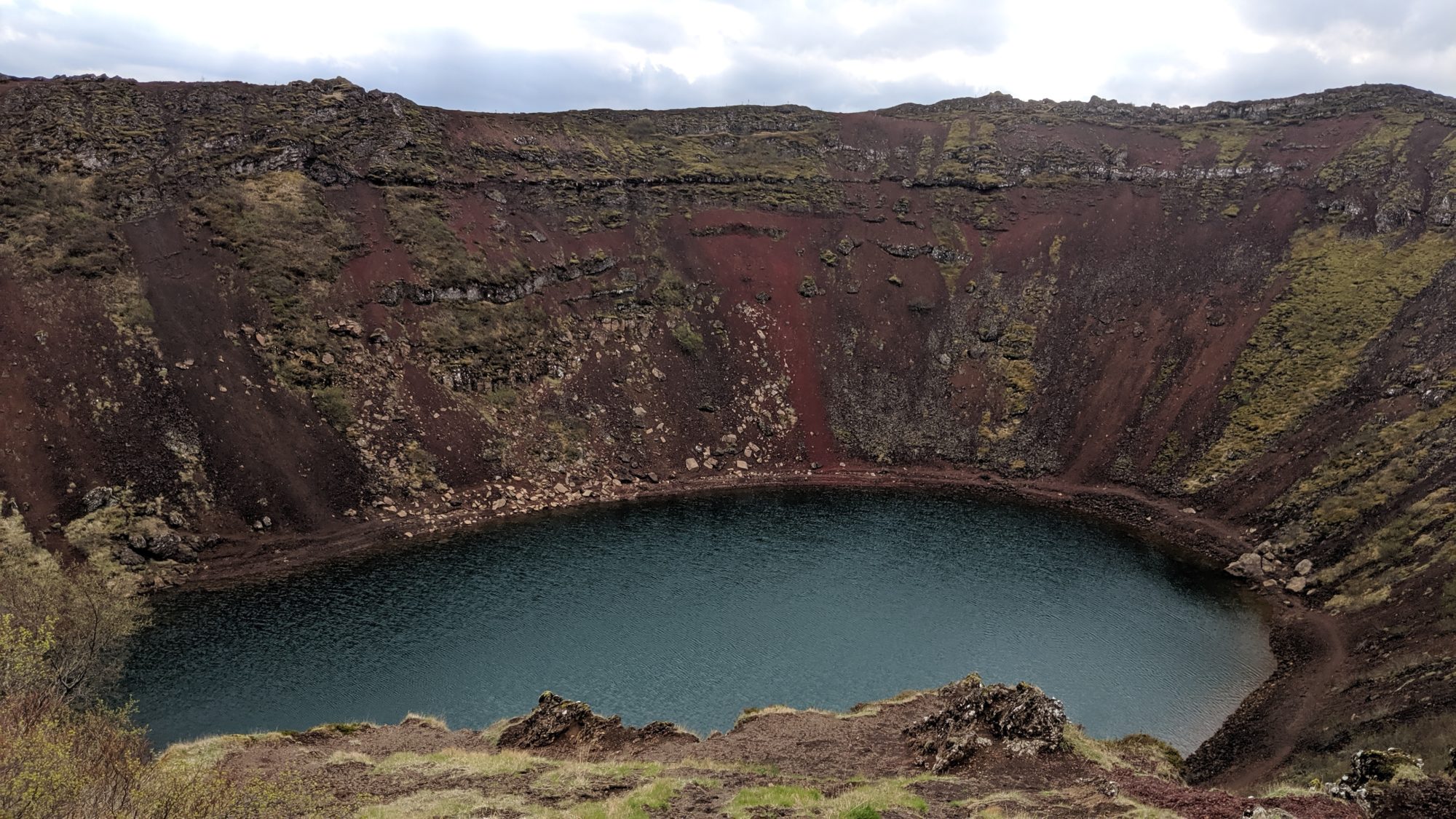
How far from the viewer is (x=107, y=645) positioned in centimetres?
4188

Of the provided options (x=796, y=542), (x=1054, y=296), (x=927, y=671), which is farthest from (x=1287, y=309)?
(x=927, y=671)

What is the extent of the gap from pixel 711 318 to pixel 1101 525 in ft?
163

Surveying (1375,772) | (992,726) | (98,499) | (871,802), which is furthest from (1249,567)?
(98,499)

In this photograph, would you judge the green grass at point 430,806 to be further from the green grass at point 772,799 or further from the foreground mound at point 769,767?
the green grass at point 772,799

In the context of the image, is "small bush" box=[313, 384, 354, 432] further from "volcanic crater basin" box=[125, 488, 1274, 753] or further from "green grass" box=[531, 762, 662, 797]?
"green grass" box=[531, 762, 662, 797]

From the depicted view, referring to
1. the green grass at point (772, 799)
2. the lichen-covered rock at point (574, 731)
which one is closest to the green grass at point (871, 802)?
the green grass at point (772, 799)

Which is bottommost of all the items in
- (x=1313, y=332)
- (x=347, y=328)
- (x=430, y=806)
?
(x=430, y=806)

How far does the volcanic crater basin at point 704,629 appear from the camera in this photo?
46594mm

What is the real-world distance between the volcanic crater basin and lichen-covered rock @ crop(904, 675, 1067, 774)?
1595 cm

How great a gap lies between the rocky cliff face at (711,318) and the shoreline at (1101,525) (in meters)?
1.09

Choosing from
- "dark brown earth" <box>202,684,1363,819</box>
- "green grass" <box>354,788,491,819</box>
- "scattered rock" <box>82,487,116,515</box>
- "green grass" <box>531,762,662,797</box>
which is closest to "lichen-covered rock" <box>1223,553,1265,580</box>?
"dark brown earth" <box>202,684,1363,819</box>

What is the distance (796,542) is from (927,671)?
22515 mm

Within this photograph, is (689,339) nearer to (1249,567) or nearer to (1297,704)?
(1249,567)

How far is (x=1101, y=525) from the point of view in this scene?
251 feet
